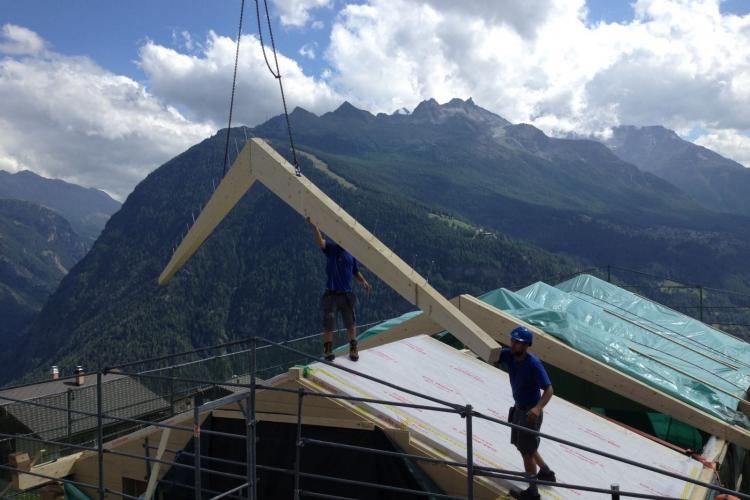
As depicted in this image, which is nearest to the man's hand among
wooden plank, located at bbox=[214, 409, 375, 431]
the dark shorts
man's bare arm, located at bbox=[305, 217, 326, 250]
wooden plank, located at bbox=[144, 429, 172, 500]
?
wooden plank, located at bbox=[214, 409, 375, 431]

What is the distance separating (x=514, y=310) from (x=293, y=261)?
162374 mm

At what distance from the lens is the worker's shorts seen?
613 centimetres

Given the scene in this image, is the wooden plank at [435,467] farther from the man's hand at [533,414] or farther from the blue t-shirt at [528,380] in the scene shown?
the blue t-shirt at [528,380]

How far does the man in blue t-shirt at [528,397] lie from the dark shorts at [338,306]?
112 inches

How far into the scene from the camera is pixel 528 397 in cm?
627

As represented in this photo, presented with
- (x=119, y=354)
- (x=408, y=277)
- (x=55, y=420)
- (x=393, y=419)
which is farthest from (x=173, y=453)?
(x=119, y=354)

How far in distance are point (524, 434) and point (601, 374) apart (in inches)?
206

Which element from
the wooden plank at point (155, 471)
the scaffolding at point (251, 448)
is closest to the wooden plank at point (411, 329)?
the scaffolding at point (251, 448)

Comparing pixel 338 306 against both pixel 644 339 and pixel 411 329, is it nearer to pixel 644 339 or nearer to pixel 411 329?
pixel 411 329

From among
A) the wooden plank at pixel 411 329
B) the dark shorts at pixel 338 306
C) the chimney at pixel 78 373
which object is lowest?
the chimney at pixel 78 373

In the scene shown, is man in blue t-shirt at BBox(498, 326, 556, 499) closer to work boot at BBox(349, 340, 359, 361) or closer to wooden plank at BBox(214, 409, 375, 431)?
wooden plank at BBox(214, 409, 375, 431)

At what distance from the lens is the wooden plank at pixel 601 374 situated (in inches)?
398

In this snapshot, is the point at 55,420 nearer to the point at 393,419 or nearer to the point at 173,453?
the point at 173,453

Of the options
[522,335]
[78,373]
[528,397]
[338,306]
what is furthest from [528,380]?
[78,373]
